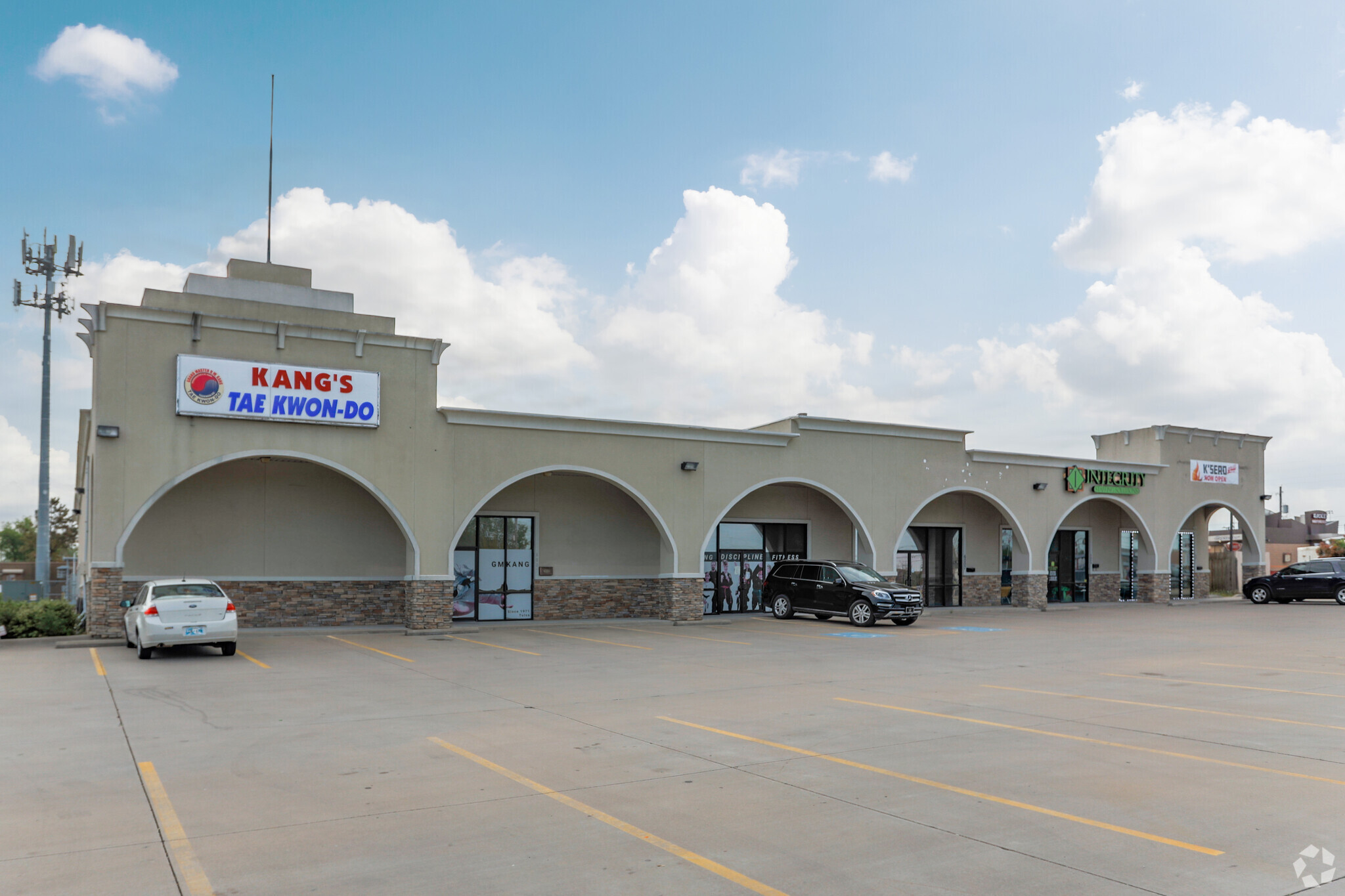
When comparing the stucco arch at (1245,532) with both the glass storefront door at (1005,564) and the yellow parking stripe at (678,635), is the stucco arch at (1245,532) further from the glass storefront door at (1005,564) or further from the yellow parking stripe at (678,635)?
the yellow parking stripe at (678,635)

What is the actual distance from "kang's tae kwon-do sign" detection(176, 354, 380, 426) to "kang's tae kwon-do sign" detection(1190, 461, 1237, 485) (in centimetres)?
2980

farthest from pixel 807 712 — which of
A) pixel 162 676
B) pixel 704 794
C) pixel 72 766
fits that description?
pixel 162 676

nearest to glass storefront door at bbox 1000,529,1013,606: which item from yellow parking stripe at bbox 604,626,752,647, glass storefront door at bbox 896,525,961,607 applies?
glass storefront door at bbox 896,525,961,607

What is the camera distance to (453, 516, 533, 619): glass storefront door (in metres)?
23.3

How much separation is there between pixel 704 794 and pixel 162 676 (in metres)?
9.67

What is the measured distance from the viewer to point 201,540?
803 inches

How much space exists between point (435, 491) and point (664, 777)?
14412 millimetres

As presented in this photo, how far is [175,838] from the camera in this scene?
5953 mm

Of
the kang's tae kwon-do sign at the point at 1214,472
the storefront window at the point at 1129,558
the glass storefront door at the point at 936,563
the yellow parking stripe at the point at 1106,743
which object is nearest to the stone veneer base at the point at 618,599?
the glass storefront door at the point at 936,563

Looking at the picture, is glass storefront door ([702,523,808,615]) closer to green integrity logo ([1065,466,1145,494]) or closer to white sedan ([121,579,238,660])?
green integrity logo ([1065,466,1145,494])

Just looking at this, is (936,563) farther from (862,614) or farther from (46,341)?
(46,341)

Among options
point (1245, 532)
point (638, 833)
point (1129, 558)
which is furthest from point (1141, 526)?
point (638, 833)

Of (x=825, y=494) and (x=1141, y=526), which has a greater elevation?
(x=825, y=494)

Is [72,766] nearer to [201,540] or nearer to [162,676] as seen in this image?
[162,676]
